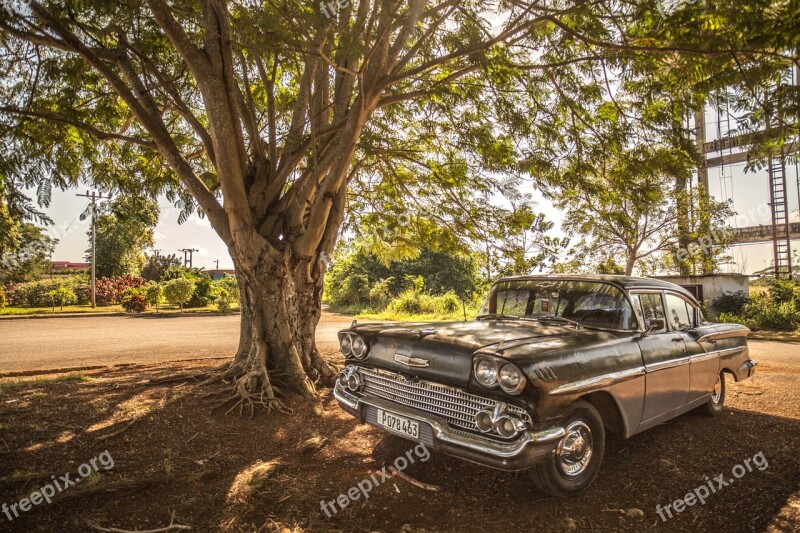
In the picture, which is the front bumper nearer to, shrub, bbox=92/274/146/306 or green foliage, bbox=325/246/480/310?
green foliage, bbox=325/246/480/310

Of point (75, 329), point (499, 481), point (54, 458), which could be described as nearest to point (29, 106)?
point (54, 458)

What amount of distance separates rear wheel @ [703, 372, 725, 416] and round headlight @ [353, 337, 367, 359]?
12.9 feet

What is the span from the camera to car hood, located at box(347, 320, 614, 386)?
304 cm

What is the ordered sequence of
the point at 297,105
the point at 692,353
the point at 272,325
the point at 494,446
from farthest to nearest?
the point at 297,105, the point at 272,325, the point at 692,353, the point at 494,446

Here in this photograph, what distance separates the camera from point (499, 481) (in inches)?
132

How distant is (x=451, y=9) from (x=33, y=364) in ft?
31.2

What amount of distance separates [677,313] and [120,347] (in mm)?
11933

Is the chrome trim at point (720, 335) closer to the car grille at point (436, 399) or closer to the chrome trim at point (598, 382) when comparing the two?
the chrome trim at point (598, 382)

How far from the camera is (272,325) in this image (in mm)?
5656

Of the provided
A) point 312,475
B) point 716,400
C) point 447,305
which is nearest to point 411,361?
point 312,475

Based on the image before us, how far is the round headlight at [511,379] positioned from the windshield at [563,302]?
4.60 feet

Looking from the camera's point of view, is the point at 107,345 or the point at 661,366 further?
the point at 107,345

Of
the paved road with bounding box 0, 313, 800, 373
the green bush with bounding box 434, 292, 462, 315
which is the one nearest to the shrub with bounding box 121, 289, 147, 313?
the paved road with bounding box 0, 313, 800, 373

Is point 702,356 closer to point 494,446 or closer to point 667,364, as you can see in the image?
point 667,364
